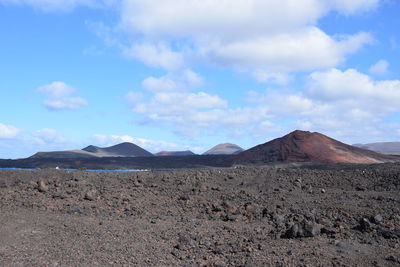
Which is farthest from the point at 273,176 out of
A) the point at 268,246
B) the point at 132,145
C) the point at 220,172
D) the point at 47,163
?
the point at 132,145

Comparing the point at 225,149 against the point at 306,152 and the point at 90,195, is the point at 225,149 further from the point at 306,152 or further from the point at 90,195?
the point at 90,195

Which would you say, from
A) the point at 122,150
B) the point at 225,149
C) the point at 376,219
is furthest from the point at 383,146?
the point at 376,219

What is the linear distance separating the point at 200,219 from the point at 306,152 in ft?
93.8

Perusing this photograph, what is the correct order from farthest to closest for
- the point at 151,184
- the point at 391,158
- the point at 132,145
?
the point at 132,145, the point at 391,158, the point at 151,184

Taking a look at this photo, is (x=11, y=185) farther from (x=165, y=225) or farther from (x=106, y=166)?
(x=106, y=166)

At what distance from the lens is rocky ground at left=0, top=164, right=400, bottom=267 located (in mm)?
6992

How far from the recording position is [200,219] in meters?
10.2

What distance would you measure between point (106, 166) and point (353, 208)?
109ft

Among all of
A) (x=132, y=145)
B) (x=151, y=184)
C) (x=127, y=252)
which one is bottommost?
(x=127, y=252)

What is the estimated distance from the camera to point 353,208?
10523 millimetres

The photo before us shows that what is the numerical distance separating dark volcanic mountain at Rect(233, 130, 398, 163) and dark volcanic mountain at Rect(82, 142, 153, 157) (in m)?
33.2

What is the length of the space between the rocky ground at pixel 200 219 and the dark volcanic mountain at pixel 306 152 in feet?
68.3

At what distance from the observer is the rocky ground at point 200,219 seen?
6.99 meters

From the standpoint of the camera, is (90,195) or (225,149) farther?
(225,149)
